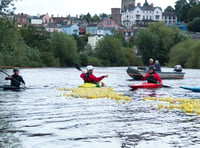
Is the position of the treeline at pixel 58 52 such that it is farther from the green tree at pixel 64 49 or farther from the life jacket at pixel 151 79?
the life jacket at pixel 151 79

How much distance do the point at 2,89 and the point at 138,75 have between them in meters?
16.6

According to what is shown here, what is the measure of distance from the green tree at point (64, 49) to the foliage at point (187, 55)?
18194 mm

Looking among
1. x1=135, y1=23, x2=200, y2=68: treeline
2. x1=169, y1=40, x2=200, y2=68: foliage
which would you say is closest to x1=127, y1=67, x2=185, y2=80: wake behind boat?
x1=169, y1=40, x2=200, y2=68: foliage

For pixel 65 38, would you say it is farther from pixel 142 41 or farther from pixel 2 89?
pixel 2 89

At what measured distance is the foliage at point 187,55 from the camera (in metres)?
→ 81.7

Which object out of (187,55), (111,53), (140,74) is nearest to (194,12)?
(111,53)

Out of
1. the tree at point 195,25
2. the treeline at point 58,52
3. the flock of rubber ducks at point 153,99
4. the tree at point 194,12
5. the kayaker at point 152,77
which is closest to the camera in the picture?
the flock of rubber ducks at point 153,99

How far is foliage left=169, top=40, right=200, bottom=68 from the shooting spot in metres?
81.7

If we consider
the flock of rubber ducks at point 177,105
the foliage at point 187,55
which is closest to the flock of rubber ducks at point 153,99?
the flock of rubber ducks at point 177,105

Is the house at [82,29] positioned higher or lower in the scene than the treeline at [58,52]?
higher

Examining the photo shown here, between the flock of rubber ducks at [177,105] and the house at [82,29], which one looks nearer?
the flock of rubber ducks at [177,105]

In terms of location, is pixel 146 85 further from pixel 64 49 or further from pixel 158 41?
pixel 158 41

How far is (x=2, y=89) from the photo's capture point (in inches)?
1041

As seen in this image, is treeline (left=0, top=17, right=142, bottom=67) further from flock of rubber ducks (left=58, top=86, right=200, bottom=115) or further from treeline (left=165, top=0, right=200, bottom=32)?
treeline (left=165, top=0, right=200, bottom=32)
